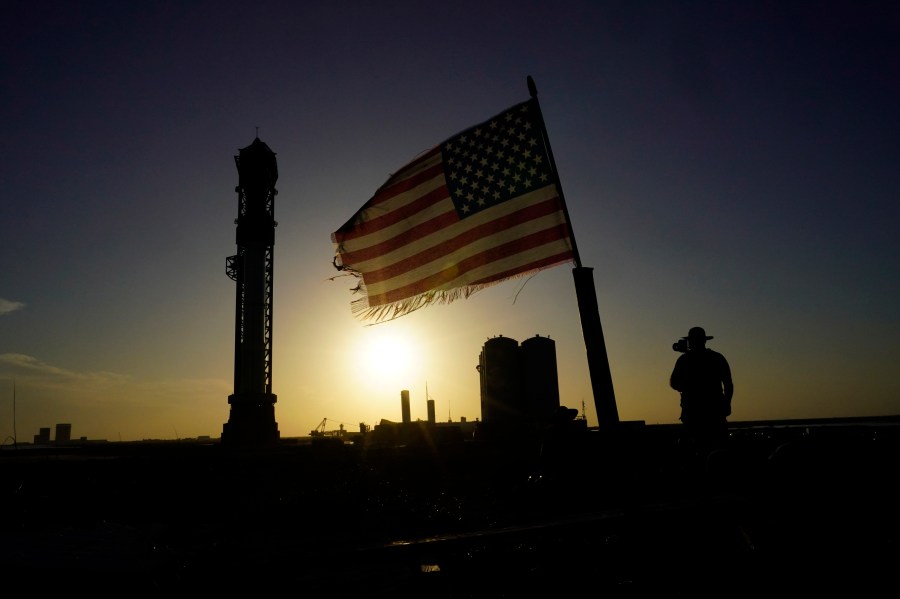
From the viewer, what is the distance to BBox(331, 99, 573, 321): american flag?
5.98m

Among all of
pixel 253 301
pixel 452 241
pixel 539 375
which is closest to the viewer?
pixel 452 241

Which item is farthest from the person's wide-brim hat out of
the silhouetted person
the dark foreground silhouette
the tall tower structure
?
the tall tower structure

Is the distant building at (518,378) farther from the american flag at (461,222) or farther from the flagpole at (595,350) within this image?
the flagpole at (595,350)

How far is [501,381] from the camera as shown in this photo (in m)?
30.8

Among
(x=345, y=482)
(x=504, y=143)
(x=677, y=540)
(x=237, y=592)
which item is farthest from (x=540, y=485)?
(x=345, y=482)

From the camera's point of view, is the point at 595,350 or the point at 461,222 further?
the point at 461,222

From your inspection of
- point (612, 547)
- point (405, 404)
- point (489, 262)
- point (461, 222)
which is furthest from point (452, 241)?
point (405, 404)

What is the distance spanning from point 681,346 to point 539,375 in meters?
24.1

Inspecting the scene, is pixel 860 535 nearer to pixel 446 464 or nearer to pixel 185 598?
pixel 185 598

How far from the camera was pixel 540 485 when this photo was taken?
22.6 feet

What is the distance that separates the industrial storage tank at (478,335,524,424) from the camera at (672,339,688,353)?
77.3 ft

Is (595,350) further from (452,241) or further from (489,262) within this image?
(452,241)

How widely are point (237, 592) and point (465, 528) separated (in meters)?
7.41

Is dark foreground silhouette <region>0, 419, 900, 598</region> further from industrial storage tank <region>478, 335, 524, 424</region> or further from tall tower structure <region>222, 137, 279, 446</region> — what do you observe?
tall tower structure <region>222, 137, 279, 446</region>
